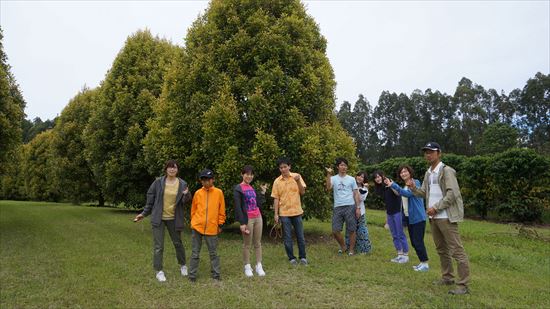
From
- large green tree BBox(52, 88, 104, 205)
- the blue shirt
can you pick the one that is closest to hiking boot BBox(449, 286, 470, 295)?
the blue shirt

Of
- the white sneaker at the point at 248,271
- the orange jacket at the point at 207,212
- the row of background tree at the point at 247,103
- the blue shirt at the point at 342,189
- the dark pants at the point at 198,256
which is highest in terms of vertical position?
the row of background tree at the point at 247,103

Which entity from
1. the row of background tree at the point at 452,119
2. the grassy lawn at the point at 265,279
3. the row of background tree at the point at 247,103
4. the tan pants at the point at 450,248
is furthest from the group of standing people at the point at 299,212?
the row of background tree at the point at 452,119

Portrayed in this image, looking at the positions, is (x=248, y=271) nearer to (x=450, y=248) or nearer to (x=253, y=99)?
(x=450, y=248)

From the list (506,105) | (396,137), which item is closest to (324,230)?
(396,137)

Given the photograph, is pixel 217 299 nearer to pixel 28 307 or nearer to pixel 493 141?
pixel 28 307

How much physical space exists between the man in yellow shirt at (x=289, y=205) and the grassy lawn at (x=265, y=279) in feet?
1.20

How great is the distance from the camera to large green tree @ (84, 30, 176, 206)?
18.0 metres

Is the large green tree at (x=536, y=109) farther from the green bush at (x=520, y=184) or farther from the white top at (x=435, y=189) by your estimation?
the white top at (x=435, y=189)

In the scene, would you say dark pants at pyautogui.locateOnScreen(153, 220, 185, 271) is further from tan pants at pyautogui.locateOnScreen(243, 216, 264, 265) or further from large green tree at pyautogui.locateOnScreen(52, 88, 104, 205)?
large green tree at pyautogui.locateOnScreen(52, 88, 104, 205)

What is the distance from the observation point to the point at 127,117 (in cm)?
1852

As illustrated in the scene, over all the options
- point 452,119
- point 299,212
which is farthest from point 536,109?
point 299,212

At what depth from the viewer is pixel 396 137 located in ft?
200

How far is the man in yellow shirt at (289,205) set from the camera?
7602mm

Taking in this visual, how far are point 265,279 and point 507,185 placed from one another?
47.2ft
